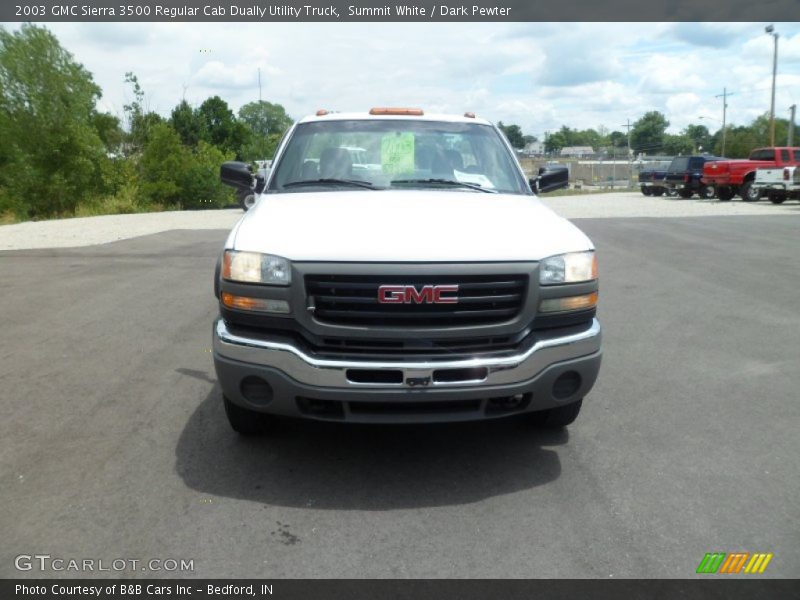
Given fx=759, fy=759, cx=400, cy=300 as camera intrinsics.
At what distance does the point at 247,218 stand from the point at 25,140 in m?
31.3

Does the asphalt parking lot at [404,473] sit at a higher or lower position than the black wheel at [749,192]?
lower

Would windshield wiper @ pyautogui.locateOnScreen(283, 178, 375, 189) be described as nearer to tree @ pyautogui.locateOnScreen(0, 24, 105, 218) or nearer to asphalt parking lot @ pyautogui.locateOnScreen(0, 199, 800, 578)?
asphalt parking lot @ pyautogui.locateOnScreen(0, 199, 800, 578)

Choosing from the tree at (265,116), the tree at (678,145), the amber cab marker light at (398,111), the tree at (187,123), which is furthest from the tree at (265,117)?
the amber cab marker light at (398,111)

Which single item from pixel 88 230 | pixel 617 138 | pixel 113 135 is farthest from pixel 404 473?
pixel 617 138

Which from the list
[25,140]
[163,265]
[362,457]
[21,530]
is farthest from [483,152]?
[25,140]

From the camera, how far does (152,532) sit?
339 cm

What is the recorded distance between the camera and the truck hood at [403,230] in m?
3.72

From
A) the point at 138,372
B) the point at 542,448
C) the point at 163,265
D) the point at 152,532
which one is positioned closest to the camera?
the point at 152,532

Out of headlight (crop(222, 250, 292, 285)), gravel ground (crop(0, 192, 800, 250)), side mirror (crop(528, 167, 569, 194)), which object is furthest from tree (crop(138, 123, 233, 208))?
headlight (crop(222, 250, 292, 285))

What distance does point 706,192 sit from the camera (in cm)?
3231

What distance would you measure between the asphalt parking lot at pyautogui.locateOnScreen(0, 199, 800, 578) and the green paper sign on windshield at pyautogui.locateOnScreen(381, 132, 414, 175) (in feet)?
5.85

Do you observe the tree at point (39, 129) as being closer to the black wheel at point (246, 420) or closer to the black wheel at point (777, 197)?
the black wheel at point (777, 197)

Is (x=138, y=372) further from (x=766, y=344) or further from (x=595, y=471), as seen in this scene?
(x=766, y=344)

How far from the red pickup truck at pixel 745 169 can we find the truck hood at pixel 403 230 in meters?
27.4
